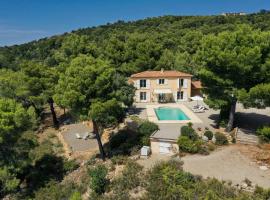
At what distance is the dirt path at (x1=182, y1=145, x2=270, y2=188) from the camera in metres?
19.7

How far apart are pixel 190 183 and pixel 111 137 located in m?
12.9

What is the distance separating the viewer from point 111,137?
3012cm

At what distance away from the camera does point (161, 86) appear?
138 feet

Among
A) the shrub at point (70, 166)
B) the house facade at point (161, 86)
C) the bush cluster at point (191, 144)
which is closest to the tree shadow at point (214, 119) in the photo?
the bush cluster at point (191, 144)

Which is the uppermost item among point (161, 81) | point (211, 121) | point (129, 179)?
point (161, 81)

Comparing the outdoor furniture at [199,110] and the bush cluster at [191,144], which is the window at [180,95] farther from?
the bush cluster at [191,144]

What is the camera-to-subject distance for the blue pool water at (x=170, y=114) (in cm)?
3325

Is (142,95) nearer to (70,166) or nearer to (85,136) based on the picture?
(85,136)

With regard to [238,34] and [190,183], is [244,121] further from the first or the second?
[190,183]

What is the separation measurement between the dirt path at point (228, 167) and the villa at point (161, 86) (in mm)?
18658

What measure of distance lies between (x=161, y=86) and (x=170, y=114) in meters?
7.81

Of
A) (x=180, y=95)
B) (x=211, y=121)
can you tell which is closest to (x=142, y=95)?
(x=180, y=95)

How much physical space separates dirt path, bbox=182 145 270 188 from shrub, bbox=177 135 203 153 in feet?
2.02

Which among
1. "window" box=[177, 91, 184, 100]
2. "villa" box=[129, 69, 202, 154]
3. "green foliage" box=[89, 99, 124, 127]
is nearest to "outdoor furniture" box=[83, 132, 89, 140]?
"villa" box=[129, 69, 202, 154]
